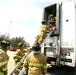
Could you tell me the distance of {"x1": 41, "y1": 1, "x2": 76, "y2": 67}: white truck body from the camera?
25.2 ft

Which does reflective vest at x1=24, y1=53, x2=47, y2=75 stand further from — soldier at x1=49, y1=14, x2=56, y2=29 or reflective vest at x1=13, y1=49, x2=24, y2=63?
soldier at x1=49, y1=14, x2=56, y2=29

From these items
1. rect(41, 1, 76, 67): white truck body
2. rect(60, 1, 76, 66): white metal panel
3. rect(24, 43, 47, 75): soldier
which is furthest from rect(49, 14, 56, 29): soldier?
rect(24, 43, 47, 75): soldier

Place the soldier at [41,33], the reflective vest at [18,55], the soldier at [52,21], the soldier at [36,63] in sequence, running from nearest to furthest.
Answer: the soldier at [36,63] < the reflective vest at [18,55] < the soldier at [41,33] < the soldier at [52,21]

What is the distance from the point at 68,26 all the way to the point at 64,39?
53 cm

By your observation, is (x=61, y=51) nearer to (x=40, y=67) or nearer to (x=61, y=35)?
(x=61, y=35)

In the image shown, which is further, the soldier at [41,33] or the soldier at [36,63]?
the soldier at [41,33]

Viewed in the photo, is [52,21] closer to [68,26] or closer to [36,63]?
[68,26]

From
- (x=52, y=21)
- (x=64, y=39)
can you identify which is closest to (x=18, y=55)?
(x=64, y=39)

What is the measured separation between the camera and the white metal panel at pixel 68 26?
302 inches

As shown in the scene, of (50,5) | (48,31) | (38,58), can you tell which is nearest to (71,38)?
(48,31)

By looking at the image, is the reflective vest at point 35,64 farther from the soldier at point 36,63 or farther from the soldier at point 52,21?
the soldier at point 52,21

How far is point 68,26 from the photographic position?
26.0ft

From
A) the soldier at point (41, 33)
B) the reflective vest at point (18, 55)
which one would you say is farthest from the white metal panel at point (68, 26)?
the reflective vest at point (18, 55)

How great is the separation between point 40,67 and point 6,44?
0.94 m
